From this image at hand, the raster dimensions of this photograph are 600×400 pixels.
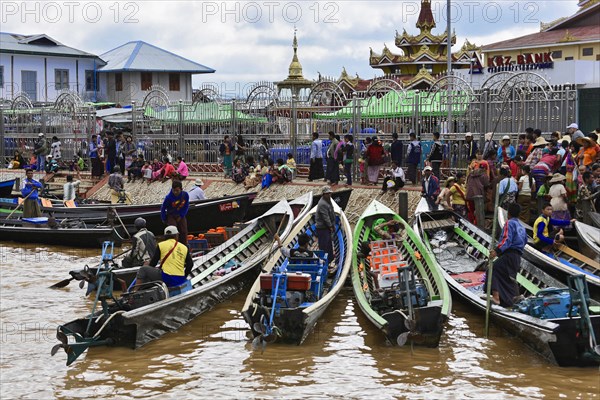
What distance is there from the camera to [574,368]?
1030 cm

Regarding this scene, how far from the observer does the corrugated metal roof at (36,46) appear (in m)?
46.9

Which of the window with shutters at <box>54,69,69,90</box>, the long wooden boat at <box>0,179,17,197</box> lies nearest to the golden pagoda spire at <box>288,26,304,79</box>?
the window with shutters at <box>54,69,69,90</box>

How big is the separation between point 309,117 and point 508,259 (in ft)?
49.4

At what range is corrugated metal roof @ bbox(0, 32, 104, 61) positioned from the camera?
46.9 m

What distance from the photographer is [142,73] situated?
1954 inches

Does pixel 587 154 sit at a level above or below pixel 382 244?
above

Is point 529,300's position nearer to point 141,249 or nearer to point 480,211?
point 480,211

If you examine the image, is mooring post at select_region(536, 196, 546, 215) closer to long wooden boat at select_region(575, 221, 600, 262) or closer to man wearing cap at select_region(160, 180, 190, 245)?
long wooden boat at select_region(575, 221, 600, 262)

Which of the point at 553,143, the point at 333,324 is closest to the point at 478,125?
the point at 553,143

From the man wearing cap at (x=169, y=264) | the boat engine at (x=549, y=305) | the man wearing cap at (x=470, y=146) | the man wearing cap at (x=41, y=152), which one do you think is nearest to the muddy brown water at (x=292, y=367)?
the boat engine at (x=549, y=305)

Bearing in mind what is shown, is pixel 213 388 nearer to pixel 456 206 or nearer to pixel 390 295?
pixel 390 295

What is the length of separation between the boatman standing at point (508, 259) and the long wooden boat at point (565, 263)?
121 centimetres

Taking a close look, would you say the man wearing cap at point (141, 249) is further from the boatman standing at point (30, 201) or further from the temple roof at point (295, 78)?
the temple roof at point (295, 78)

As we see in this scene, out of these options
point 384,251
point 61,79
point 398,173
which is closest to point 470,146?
point 398,173
